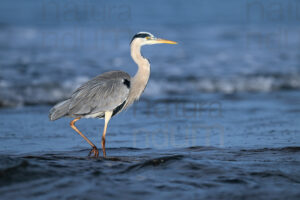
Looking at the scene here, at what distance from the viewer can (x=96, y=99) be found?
6941 millimetres

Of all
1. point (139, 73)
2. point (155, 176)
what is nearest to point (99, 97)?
point (139, 73)

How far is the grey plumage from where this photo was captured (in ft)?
22.5

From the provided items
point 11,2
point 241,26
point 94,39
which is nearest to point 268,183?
point 94,39

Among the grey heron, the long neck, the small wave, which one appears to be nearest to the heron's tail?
the grey heron

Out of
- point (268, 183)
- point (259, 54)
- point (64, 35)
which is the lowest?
point (268, 183)

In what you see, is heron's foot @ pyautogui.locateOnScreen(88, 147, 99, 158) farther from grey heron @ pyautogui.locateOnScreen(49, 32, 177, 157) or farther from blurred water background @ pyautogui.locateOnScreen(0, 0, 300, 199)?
blurred water background @ pyautogui.locateOnScreen(0, 0, 300, 199)

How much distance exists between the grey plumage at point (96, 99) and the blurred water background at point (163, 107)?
0.60 metres

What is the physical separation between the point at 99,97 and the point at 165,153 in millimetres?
1282

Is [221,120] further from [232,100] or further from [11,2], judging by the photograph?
[11,2]

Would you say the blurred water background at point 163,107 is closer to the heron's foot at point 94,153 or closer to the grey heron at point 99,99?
the heron's foot at point 94,153

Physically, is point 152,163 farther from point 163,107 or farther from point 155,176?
point 163,107

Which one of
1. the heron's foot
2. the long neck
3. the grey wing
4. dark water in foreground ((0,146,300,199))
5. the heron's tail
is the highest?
the long neck

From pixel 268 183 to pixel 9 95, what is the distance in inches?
306

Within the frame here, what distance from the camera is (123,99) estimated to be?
7035 mm
